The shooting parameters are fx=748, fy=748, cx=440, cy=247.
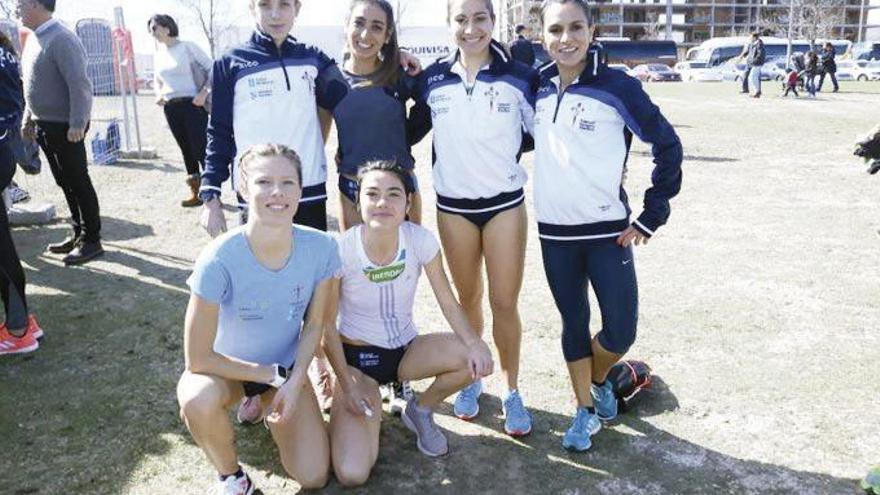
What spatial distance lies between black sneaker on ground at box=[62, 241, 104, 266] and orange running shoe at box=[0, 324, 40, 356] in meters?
1.80

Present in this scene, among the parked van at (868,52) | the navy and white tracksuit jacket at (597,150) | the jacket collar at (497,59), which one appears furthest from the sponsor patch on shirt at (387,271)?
the parked van at (868,52)

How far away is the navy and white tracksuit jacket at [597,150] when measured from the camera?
10.0ft

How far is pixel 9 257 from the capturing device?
4328 millimetres

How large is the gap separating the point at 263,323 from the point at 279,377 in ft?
0.74

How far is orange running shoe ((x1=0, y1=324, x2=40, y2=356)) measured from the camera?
431cm

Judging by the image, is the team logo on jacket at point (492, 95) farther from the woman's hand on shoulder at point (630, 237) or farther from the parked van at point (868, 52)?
the parked van at point (868, 52)

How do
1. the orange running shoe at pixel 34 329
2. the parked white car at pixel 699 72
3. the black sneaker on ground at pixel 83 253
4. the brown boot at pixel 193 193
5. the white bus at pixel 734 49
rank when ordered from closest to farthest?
1. the orange running shoe at pixel 34 329
2. the black sneaker on ground at pixel 83 253
3. the brown boot at pixel 193 193
4. the parked white car at pixel 699 72
5. the white bus at pixel 734 49

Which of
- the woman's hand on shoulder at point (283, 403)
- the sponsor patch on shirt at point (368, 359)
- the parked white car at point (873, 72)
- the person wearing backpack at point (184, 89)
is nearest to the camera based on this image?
the woman's hand on shoulder at point (283, 403)

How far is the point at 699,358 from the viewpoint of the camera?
4.28 meters

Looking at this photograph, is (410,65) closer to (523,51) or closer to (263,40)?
(523,51)

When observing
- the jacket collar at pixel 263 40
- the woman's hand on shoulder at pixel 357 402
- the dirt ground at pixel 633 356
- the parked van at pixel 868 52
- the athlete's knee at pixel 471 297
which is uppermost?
the parked van at pixel 868 52

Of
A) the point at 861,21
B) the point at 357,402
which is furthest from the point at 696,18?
the point at 357,402

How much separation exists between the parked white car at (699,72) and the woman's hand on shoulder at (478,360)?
46.9 metres

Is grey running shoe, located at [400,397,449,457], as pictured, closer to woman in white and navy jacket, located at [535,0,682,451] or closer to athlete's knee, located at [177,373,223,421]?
woman in white and navy jacket, located at [535,0,682,451]
